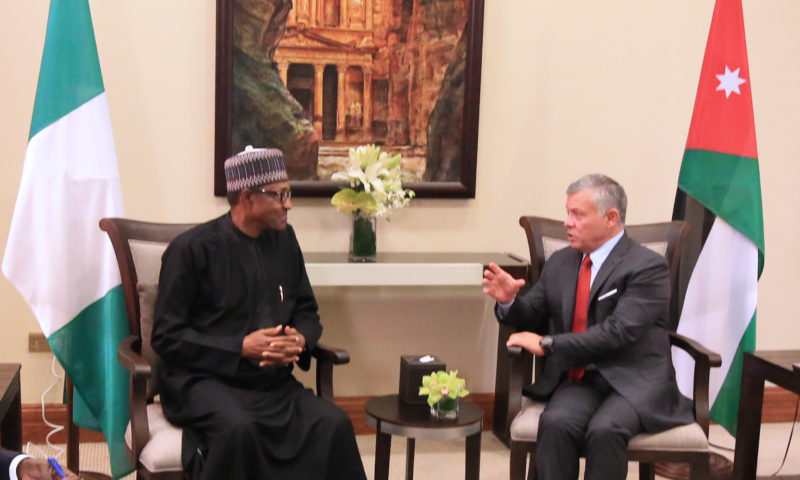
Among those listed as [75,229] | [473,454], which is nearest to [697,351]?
[473,454]

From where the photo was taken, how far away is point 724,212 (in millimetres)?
3766

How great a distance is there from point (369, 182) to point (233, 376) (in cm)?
116

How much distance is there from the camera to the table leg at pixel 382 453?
9.98 ft

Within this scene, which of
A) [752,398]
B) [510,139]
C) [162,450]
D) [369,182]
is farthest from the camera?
[510,139]

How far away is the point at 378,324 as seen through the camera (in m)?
4.16

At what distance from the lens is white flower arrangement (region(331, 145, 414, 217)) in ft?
12.1

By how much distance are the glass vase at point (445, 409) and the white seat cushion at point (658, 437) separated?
21 centimetres

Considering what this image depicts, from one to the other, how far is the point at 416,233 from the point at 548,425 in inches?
57.0

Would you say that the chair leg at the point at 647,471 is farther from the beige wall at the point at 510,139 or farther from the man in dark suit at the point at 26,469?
the man in dark suit at the point at 26,469

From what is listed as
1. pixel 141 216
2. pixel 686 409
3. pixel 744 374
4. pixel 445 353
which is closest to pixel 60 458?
pixel 141 216

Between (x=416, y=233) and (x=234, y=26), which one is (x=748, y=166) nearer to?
(x=416, y=233)

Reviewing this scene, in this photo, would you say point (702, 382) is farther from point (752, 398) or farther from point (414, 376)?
point (414, 376)

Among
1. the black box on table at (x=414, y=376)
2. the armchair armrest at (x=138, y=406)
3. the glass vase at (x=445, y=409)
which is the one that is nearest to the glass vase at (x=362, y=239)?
the black box on table at (x=414, y=376)

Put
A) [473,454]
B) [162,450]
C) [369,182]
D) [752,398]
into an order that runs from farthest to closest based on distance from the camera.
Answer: [369,182] → [752,398] → [473,454] → [162,450]
